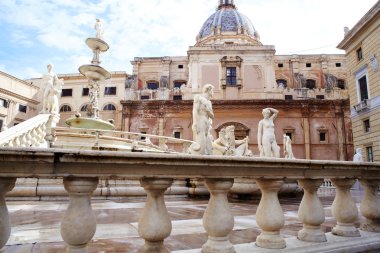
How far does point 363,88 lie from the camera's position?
21250mm

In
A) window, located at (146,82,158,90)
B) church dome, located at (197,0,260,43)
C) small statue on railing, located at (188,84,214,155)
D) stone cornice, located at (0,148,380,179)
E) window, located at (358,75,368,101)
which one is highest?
church dome, located at (197,0,260,43)

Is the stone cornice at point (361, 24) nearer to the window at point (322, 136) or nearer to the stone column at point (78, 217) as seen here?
the window at point (322, 136)

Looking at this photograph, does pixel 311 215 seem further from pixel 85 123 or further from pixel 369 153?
pixel 369 153

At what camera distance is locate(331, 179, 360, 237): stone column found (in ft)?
9.36

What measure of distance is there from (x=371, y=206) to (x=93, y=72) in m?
13.8

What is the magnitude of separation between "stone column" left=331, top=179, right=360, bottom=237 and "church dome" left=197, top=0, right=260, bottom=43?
128 feet

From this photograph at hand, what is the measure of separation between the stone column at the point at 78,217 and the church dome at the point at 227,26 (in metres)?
40.1

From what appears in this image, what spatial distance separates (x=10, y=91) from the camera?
3069cm

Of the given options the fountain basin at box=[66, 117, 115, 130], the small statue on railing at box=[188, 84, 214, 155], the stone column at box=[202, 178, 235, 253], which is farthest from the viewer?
the fountain basin at box=[66, 117, 115, 130]

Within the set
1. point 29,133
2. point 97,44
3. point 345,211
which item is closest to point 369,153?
point 97,44

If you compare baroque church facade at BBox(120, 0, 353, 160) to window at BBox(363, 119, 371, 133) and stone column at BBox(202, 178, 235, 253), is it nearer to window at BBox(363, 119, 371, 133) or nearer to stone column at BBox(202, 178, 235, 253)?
window at BBox(363, 119, 371, 133)

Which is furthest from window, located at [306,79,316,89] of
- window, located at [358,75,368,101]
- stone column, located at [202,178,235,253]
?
stone column, located at [202,178,235,253]

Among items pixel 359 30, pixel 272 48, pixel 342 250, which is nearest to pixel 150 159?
pixel 342 250

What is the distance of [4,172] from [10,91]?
1342 inches
